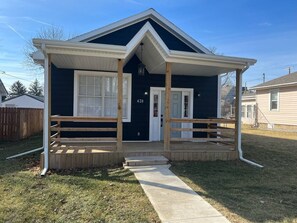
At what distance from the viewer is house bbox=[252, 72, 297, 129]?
18844mm

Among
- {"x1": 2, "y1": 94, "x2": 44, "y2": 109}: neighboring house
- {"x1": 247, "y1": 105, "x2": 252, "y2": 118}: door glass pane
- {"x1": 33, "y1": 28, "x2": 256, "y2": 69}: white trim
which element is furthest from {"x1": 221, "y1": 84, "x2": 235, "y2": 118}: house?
{"x1": 33, "y1": 28, "x2": 256, "y2": 69}: white trim

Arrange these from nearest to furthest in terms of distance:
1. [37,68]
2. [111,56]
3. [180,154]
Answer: [111,56], [180,154], [37,68]

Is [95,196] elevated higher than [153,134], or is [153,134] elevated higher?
[153,134]

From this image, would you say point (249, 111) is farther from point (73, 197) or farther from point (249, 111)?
point (73, 197)

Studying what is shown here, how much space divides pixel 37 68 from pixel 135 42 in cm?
2654

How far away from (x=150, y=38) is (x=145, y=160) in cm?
352

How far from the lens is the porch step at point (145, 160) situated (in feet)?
22.0

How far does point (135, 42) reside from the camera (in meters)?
6.94

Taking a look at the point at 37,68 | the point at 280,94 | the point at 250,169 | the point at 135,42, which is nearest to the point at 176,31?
the point at 135,42

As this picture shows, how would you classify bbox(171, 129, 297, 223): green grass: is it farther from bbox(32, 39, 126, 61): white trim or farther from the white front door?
bbox(32, 39, 126, 61): white trim

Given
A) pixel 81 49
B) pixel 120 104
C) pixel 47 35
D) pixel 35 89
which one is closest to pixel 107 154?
pixel 120 104

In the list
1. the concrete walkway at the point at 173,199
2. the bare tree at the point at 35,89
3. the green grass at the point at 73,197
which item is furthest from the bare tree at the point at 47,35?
the bare tree at the point at 35,89

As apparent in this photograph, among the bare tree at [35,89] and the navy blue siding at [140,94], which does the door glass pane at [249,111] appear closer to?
the navy blue siding at [140,94]

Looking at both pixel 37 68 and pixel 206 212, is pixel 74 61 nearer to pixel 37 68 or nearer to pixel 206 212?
pixel 206 212
